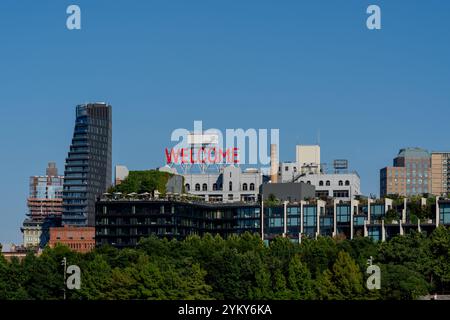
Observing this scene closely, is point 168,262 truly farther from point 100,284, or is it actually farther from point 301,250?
point 301,250

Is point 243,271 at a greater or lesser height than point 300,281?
greater

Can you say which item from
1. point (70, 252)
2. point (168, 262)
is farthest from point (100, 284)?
point (70, 252)

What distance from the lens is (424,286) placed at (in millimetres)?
128125

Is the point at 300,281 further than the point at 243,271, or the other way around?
the point at 243,271

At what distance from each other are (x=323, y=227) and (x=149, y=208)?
24640 mm

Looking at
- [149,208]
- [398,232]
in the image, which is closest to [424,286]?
[398,232]

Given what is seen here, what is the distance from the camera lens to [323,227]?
7815 inches
